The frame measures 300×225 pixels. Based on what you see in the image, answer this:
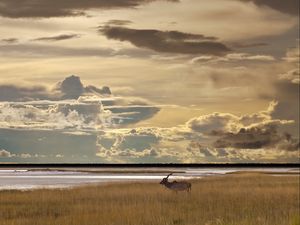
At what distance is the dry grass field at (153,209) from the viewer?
69.7 ft

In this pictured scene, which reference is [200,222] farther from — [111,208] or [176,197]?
[176,197]

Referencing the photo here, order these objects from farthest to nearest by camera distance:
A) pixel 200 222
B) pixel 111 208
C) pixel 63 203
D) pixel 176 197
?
pixel 176 197
pixel 63 203
pixel 111 208
pixel 200 222

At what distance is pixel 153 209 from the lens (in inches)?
1011

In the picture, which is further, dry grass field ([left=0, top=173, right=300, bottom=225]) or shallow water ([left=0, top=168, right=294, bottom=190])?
shallow water ([left=0, top=168, right=294, bottom=190])

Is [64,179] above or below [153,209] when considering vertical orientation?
below

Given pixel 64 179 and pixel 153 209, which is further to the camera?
pixel 64 179

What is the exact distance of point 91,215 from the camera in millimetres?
23094

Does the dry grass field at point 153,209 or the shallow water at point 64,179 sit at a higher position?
the dry grass field at point 153,209

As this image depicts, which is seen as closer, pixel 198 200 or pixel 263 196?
pixel 198 200

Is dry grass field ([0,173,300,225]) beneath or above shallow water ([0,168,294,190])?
above

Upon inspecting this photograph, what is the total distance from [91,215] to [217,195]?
42.5ft

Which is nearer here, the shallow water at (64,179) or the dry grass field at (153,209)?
the dry grass field at (153,209)

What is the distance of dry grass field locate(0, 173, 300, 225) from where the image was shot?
21.2m

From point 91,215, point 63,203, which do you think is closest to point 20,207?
point 63,203
